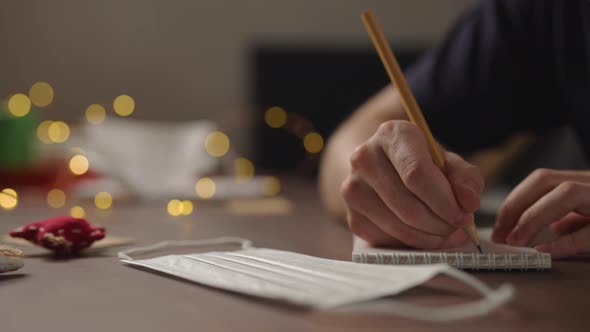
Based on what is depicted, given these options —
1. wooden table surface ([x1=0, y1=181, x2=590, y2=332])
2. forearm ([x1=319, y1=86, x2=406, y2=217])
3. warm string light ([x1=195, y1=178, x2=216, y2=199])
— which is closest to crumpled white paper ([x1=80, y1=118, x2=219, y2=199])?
warm string light ([x1=195, y1=178, x2=216, y2=199])

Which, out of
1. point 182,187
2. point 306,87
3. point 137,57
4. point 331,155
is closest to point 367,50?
point 306,87

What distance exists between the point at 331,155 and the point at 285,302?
0.56m

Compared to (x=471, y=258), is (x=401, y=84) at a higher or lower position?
higher

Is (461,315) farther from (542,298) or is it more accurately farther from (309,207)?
(309,207)

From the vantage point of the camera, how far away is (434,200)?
1.78 ft

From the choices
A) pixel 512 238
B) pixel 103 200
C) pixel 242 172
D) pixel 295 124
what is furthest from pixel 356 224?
pixel 295 124

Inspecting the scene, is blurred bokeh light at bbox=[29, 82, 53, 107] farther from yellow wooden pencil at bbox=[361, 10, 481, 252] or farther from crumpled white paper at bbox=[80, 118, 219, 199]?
yellow wooden pencil at bbox=[361, 10, 481, 252]

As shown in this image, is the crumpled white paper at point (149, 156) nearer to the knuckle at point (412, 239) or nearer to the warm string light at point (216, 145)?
the warm string light at point (216, 145)

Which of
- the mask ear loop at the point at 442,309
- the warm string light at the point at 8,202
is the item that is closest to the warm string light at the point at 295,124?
the warm string light at the point at 8,202

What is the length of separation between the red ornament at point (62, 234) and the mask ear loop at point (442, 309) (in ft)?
1.01

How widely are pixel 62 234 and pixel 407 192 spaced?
30cm

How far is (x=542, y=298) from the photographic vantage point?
16.8 inches

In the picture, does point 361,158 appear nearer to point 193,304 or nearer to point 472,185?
point 472,185

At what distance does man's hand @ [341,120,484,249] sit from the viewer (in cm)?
54
